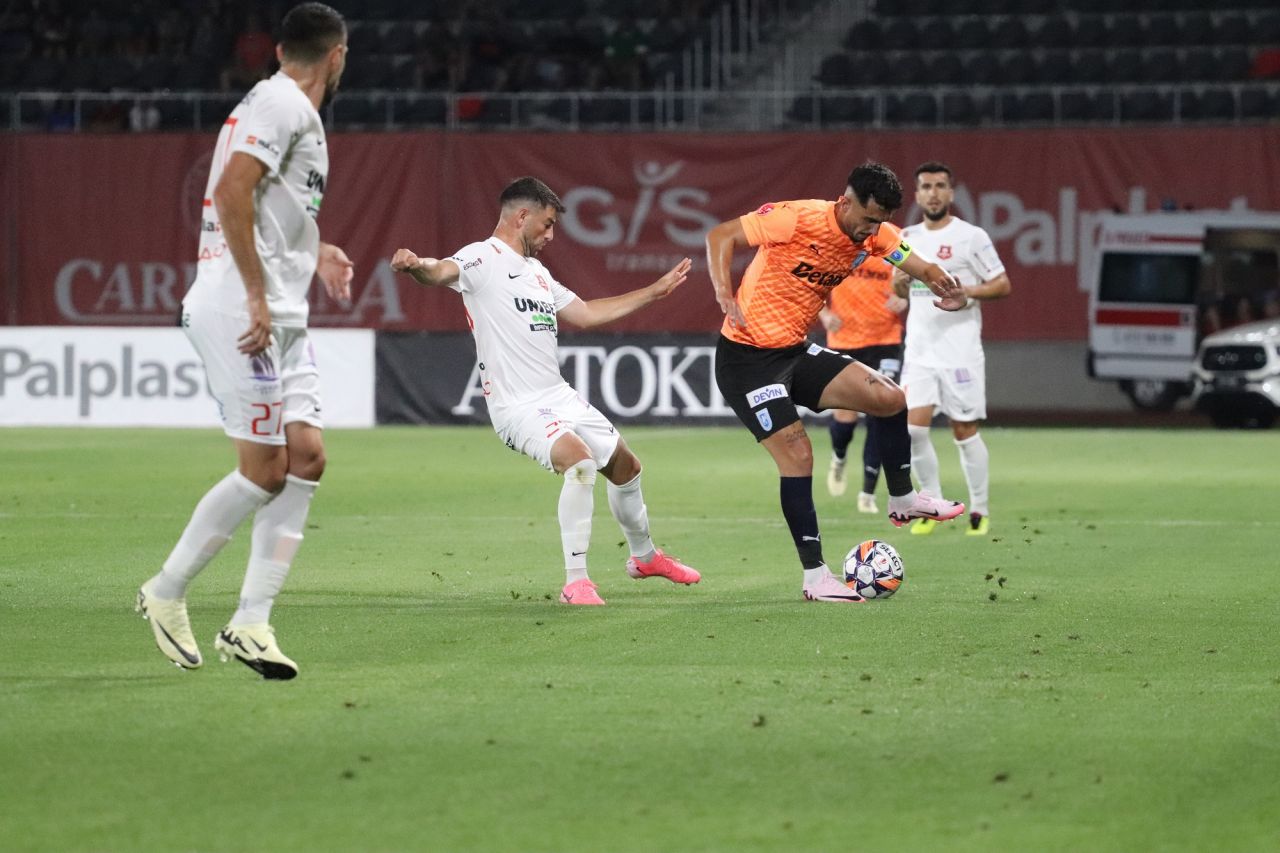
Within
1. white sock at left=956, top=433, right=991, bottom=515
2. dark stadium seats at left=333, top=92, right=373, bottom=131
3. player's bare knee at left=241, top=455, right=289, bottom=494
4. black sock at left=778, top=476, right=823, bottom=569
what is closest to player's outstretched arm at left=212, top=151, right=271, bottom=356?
player's bare knee at left=241, top=455, right=289, bottom=494

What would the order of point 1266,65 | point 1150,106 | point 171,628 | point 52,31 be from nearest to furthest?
point 171,628 < point 1150,106 < point 1266,65 < point 52,31

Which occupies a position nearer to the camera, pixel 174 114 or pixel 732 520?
pixel 732 520

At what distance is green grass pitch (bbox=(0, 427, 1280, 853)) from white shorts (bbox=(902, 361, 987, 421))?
2.59 ft

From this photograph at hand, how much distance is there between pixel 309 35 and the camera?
647cm

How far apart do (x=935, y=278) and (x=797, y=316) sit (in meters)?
0.72

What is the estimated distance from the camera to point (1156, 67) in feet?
92.0

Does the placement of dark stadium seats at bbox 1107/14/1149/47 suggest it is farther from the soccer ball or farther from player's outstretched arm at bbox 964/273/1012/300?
the soccer ball

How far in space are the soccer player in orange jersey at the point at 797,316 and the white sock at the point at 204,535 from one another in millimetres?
3125

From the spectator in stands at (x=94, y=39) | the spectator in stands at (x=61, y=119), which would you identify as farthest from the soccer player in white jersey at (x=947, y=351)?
the spectator in stands at (x=94, y=39)

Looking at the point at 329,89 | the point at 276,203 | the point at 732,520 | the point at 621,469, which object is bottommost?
the point at 732,520

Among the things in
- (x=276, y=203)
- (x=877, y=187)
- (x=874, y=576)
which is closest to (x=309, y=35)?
(x=276, y=203)

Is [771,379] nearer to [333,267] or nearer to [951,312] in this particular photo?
[333,267]

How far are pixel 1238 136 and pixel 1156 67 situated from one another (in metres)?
3.27

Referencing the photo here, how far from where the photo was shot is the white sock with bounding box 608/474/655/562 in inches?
366
